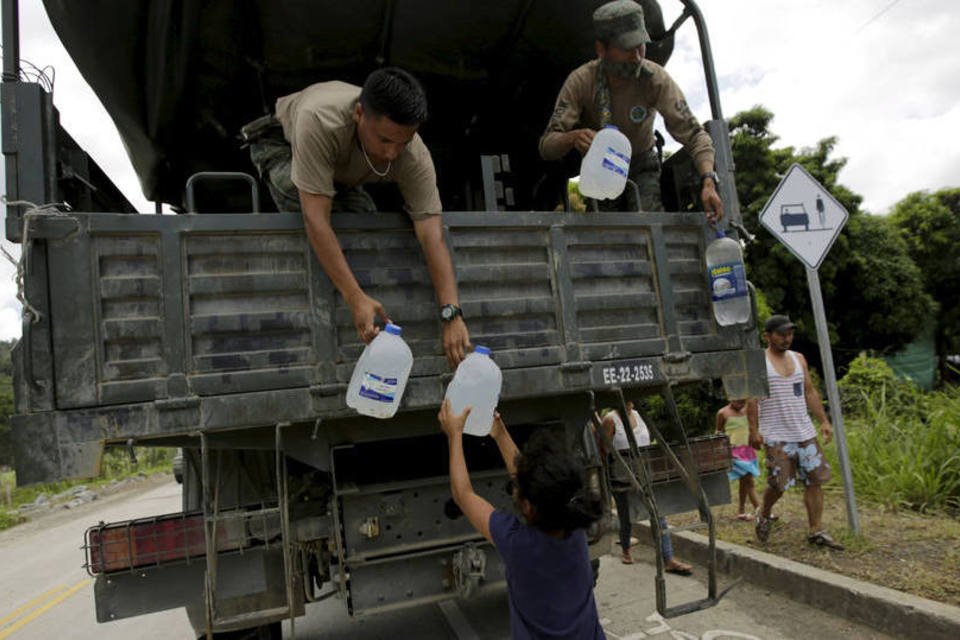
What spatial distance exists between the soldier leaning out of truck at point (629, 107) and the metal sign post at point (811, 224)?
4.83 ft

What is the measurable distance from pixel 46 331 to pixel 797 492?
6.07 metres

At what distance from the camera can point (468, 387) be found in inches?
100

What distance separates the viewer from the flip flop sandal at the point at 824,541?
4316mm

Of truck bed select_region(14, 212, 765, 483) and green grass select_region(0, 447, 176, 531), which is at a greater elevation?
truck bed select_region(14, 212, 765, 483)

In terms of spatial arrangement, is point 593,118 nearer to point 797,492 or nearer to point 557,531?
point 557,531

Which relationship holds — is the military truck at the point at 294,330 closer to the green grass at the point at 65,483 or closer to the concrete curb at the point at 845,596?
the concrete curb at the point at 845,596

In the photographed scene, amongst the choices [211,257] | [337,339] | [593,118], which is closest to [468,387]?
[337,339]

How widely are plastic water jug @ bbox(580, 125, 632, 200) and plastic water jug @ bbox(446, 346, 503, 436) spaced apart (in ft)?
3.46

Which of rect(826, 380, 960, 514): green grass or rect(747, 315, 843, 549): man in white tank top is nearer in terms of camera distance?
rect(747, 315, 843, 549): man in white tank top

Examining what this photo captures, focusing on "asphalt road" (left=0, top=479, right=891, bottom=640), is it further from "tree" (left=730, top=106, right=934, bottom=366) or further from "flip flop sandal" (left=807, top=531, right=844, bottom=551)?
"tree" (left=730, top=106, right=934, bottom=366)

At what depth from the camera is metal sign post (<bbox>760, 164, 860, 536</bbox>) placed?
461 cm

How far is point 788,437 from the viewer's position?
4711mm

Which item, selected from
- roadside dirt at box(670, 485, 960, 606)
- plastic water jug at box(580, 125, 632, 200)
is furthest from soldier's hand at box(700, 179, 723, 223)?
roadside dirt at box(670, 485, 960, 606)

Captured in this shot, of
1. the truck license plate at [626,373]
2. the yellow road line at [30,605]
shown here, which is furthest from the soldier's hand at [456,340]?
the yellow road line at [30,605]
